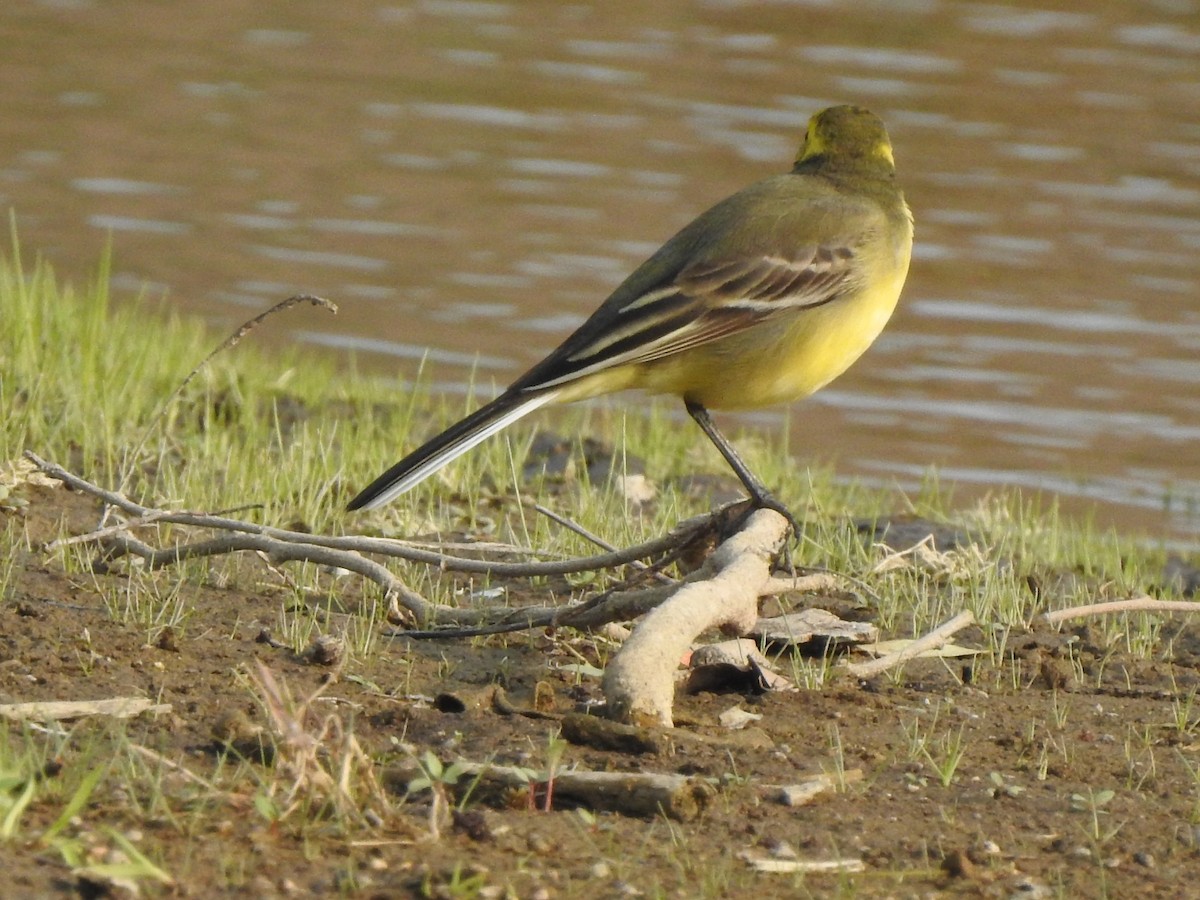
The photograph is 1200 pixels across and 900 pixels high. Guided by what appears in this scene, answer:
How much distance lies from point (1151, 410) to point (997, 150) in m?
6.35

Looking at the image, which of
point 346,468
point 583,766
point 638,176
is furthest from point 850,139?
point 638,176

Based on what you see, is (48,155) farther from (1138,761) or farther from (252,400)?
(1138,761)

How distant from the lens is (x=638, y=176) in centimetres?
1762

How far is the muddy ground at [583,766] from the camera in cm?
405

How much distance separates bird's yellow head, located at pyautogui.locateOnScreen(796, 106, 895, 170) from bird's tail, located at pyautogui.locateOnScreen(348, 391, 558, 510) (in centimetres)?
208

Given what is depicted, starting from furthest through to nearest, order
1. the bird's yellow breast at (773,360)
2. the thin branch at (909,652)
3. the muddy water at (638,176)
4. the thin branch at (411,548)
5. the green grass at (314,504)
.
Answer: the muddy water at (638,176), the bird's yellow breast at (773,360), the thin branch at (411,548), the thin branch at (909,652), the green grass at (314,504)

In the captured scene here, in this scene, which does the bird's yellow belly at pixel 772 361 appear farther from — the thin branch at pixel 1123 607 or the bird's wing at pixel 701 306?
the thin branch at pixel 1123 607

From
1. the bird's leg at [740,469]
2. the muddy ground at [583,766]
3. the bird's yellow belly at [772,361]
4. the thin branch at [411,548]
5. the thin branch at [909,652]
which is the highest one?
the bird's yellow belly at [772,361]

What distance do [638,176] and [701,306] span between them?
11032 millimetres

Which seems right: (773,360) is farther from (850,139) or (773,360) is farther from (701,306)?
(850,139)

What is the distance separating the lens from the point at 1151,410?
43.8 feet

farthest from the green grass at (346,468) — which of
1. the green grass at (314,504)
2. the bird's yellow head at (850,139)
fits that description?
the bird's yellow head at (850,139)

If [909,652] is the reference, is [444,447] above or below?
above

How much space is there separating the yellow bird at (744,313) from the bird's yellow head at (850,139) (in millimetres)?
312
